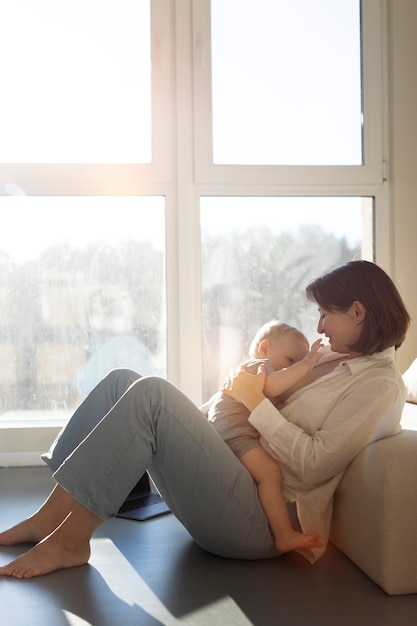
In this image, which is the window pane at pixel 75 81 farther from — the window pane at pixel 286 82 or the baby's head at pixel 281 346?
the baby's head at pixel 281 346

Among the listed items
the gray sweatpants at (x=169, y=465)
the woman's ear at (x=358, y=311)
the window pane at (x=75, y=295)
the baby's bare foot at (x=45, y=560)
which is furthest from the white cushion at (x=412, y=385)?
the baby's bare foot at (x=45, y=560)

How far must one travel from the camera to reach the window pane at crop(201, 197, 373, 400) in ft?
12.7

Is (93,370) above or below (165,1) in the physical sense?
below

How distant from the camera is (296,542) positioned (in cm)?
214

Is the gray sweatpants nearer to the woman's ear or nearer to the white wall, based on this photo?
the woman's ear

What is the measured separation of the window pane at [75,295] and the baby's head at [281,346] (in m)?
1.43

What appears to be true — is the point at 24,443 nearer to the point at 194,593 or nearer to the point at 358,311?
the point at 194,593

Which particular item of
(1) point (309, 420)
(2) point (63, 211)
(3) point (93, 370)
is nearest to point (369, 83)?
(2) point (63, 211)

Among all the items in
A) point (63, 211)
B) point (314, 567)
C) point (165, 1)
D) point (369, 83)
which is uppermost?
point (165, 1)

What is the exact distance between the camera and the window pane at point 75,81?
3830mm

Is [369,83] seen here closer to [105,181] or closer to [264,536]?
[105,181]

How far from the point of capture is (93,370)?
12.8 ft

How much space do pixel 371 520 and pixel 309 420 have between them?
306 mm

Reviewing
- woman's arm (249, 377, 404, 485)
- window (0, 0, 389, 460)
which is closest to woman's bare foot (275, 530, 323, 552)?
woman's arm (249, 377, 404, 485)
